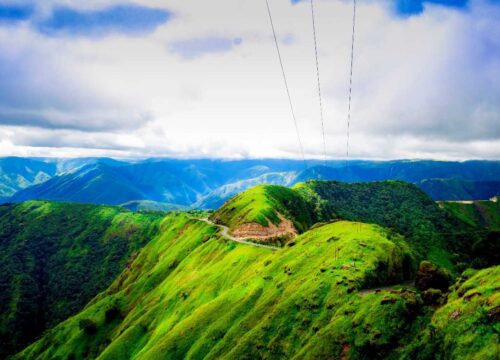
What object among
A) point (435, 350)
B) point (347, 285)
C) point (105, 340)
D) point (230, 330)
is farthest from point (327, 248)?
point (105, 340)

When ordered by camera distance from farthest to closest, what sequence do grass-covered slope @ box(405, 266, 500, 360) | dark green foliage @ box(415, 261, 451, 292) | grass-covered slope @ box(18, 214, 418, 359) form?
dark green foliage @ box(415, 261, 451, 292) → grass-covered slope @ box(18, 214, 418, 359) → grass-covered slope @ box(405, 266, 500, 360)

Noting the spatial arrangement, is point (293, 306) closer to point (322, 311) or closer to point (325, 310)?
point (322, 311)

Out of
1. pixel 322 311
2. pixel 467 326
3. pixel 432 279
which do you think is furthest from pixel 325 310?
pixel 467 326

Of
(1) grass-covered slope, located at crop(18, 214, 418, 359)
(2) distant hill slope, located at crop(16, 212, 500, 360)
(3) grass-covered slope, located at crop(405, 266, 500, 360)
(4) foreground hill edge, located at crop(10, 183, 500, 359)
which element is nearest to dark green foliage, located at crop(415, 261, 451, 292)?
(4) foreground hill edge, located at crop(10, 183, 500, 359)

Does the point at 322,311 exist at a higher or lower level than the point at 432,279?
lower

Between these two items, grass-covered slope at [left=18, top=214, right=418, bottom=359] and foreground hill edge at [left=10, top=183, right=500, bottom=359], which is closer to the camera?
foreground hill edge at [left=10, top=183, right=500, bottom=359]

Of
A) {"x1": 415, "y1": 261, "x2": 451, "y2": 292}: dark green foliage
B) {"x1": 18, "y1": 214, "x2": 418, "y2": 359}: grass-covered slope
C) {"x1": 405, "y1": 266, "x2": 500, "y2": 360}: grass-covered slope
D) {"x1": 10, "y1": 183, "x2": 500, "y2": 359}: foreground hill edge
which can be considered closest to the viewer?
{"x1": 405, "y1": 266, "x2": 500, "y2": 360}: grass-covered slope

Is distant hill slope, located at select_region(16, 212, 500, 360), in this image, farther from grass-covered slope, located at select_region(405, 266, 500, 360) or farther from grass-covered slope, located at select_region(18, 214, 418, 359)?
grass-covered slope, located at select_region(18, 214, 418, 359)
